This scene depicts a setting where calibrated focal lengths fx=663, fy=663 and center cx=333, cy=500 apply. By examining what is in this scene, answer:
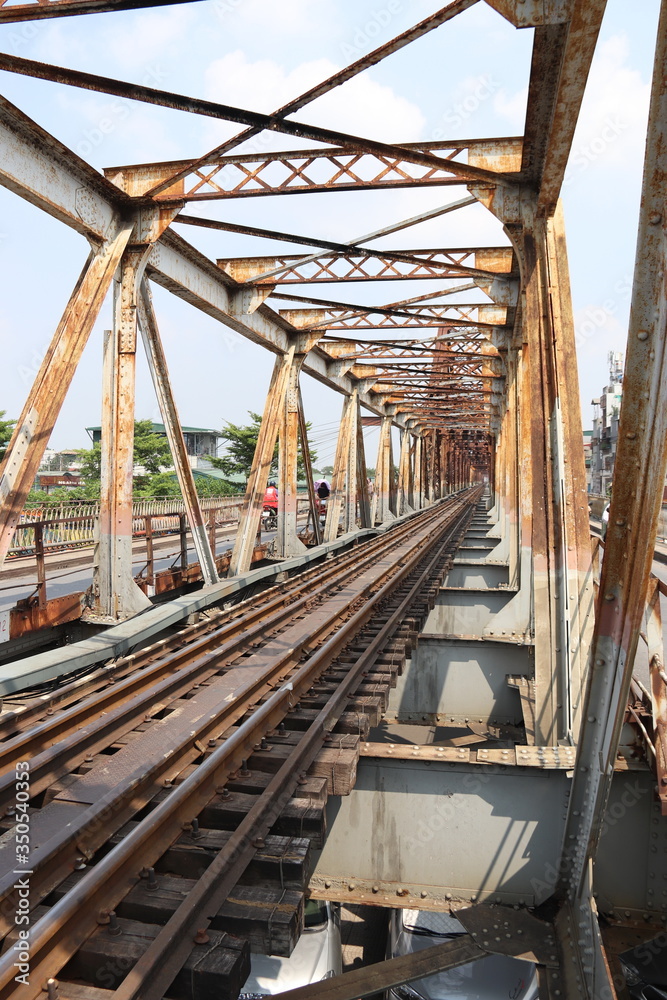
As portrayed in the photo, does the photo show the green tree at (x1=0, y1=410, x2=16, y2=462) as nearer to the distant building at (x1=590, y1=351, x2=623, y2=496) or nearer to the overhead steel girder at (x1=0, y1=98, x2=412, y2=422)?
the overhead steel girder at (x1=0, y1=98, x2=412, y2=422)

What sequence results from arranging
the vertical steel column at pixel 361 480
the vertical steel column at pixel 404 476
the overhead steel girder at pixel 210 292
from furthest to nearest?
1. the vertical steel column at pixel 404 476
2. the vertical steel column at pixel 361 480
3. the overhead steel girder at pixel 210 292

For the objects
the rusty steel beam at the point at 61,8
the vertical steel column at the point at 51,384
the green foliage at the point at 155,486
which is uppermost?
the rusty steel beam at the point at 61,8

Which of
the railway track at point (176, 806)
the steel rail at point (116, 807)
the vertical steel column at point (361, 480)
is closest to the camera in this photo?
the railway track at point (176, 806)

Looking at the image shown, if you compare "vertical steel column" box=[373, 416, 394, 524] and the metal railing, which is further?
"vertical steel column" box=[373, 416, 394, 524]

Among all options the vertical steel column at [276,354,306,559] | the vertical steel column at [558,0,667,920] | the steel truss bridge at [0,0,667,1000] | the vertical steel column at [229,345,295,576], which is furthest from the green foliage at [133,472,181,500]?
the vertical steel column at [558,0,667,920]

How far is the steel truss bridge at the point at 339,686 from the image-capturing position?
304 cm

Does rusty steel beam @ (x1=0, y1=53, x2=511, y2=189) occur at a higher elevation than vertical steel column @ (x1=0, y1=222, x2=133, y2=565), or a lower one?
higher

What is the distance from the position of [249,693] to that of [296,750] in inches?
60.3

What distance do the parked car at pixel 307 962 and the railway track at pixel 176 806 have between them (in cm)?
201

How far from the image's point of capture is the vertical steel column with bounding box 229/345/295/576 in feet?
43.1

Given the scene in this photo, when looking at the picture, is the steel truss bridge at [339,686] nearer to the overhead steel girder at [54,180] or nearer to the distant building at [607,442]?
the overhead steel girder at [54,180]

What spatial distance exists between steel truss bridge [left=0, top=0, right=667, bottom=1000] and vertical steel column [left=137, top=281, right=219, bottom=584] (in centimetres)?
→ 5

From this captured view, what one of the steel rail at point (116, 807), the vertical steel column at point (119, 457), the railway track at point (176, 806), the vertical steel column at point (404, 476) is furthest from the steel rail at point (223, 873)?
the vertical steel column at point (404, 476)

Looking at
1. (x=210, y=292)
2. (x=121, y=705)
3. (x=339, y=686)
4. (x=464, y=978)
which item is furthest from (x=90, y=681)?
(x=210, y=292)
